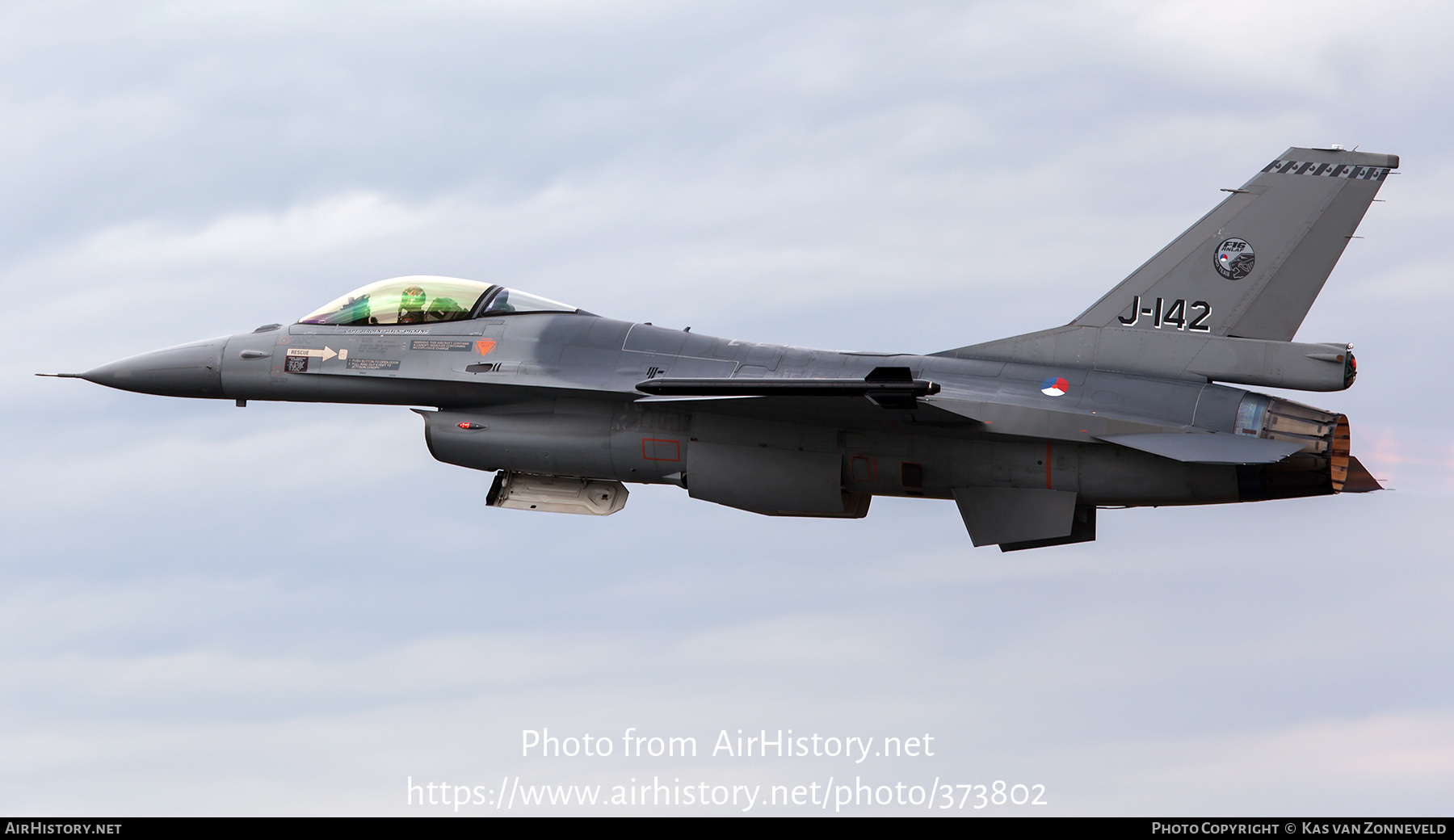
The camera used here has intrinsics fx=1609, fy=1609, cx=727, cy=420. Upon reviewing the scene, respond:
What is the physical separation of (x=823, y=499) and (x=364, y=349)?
6.02 meters

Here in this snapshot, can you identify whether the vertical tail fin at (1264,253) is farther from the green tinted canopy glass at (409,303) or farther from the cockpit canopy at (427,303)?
the green tinted canopy glass at (409,303)

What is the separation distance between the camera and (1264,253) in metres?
17.3

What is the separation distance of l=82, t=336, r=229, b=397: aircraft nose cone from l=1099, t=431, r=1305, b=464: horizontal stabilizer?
11143 millimetres

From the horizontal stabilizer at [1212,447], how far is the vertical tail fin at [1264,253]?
4.85 ft

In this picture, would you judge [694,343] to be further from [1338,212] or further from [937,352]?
[1338,212]

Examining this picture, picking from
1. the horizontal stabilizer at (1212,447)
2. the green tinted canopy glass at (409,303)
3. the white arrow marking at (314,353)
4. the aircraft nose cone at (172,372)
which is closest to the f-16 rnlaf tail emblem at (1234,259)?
the horizontal stabilizer at (1212,447)

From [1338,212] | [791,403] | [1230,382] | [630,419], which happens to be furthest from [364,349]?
[1338,212]

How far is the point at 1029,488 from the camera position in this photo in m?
17.5

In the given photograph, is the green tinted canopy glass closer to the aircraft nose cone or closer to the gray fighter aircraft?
the gray fighter aircraft

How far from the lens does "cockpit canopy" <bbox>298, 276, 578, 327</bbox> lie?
1977 centimetres

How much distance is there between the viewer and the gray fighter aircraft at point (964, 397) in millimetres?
16688

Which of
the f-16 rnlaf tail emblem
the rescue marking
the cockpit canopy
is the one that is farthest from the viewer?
the cockpit canopy

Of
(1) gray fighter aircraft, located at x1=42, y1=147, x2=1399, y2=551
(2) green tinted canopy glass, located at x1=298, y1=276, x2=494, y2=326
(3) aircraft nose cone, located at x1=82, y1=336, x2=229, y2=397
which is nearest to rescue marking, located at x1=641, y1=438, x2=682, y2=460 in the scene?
(1) gray fighter aircraft, located at x1=42, y1=147, x2=1399, y2=551

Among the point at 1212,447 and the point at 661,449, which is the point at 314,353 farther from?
the point at 1212,447
